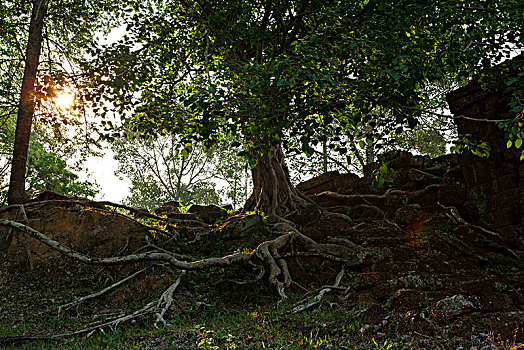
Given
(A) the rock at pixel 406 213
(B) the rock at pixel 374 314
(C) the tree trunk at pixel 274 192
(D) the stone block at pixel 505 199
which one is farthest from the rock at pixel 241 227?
(D) the stone block at pixel 505 199

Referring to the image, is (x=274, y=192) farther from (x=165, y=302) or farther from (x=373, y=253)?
(x=165, y=302)

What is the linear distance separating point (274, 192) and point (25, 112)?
8.31m

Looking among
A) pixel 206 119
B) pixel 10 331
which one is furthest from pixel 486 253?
pixel 10 331

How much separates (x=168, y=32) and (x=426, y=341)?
11.7m

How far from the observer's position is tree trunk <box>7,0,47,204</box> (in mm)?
10219

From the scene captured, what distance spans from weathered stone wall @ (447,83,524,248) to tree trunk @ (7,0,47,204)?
1274cm

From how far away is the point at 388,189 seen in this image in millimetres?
13328

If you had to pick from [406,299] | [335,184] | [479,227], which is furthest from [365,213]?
[406,299]

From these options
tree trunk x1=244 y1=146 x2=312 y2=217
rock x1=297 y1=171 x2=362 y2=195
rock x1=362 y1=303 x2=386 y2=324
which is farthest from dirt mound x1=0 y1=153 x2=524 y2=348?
tree trunk x1=244 y1=146 x2=312 y2=217

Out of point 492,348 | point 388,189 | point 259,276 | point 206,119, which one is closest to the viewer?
point 492,348

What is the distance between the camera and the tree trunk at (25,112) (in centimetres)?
1022

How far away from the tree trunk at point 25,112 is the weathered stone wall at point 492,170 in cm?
1274

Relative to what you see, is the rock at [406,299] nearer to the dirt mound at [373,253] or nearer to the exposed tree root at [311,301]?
the dirt mound at [373,253]

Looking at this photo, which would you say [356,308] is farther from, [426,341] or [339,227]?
[339,227]
